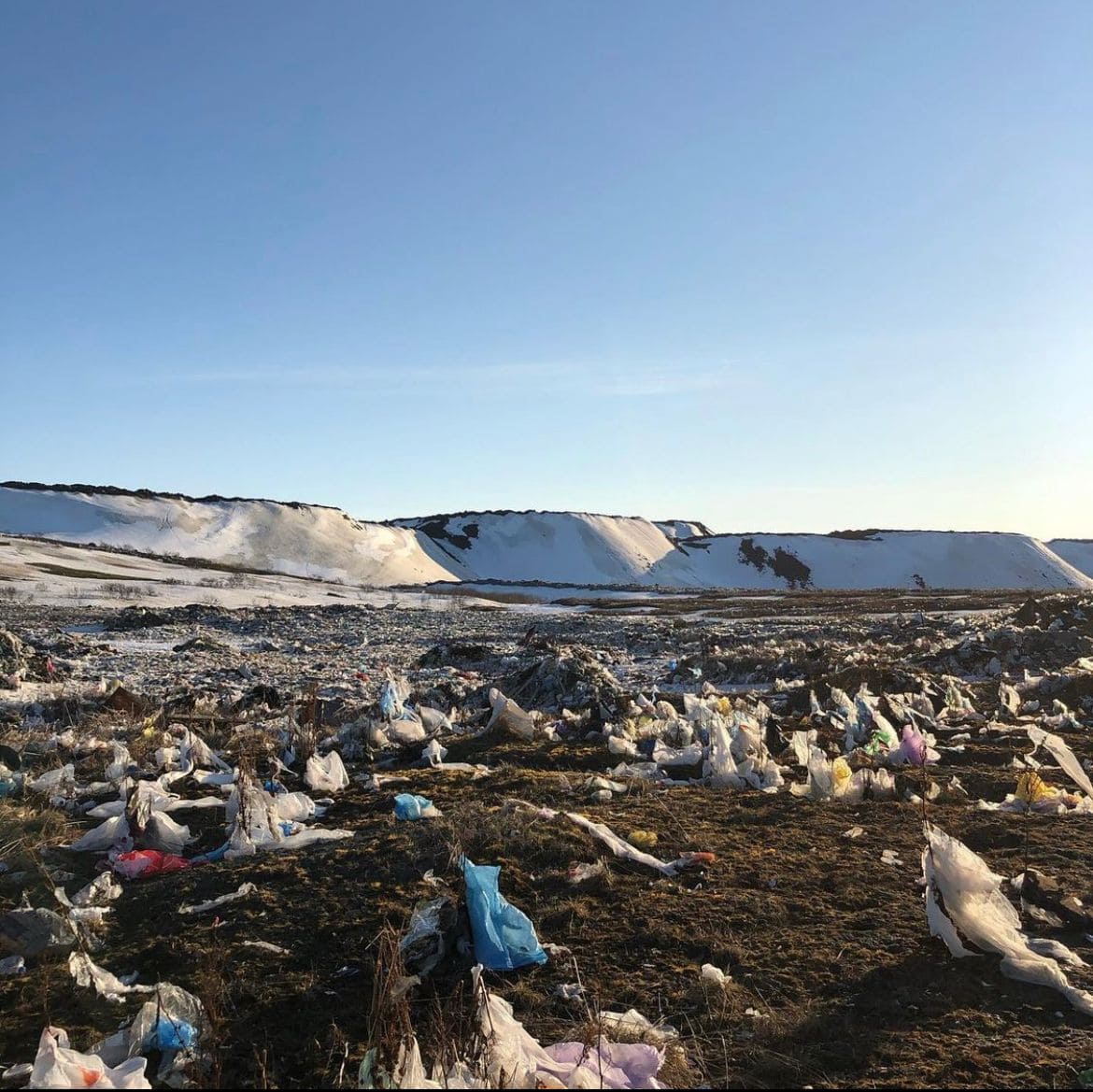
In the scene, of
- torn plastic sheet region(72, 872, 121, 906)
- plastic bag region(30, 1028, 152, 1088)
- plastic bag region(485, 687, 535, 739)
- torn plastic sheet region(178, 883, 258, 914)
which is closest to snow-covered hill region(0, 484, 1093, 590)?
plastic bag region(485, 687, 535, 739)

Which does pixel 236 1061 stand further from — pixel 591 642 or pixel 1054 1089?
pixel 591 642

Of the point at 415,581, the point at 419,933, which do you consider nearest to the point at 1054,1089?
the point at 419,933

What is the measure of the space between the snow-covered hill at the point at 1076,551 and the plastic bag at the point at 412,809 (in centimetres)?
12537

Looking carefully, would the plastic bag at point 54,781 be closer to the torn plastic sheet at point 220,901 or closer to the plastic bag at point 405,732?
the plastic bag at point 405,732

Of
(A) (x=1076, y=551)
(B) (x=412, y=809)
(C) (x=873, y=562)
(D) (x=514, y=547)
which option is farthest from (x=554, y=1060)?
(A) (x=1076, y=551)

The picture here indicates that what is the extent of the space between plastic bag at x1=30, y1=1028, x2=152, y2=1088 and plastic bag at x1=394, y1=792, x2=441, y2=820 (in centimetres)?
237

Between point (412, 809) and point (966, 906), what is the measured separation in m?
2.82

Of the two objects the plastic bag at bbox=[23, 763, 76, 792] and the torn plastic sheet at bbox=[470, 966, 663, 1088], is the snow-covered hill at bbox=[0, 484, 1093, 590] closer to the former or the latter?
the plastic bag at bbox=[23, 763, 76, 792]

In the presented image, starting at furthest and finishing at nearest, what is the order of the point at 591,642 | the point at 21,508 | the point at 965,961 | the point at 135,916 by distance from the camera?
the point at 21,508 → the point at 591,642 → the point at 135,916 → the point at 965,961

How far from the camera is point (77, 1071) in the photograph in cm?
194

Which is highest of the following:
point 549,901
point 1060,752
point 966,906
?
point 1060,752

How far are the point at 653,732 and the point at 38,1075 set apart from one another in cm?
535

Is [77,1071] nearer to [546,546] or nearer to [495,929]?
[495,929]

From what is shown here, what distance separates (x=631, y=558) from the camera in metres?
94.4
